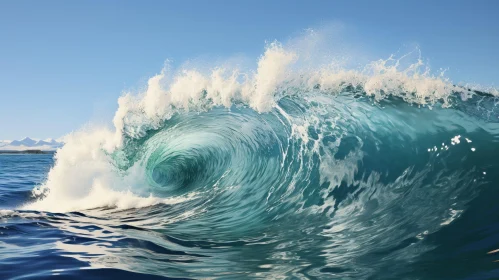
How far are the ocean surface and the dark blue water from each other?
34 millimetres

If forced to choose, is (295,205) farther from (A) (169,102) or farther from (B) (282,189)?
(A) (169,102)

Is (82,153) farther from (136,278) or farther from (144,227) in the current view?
(136,278)

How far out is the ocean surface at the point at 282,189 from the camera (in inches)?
187

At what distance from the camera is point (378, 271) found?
431 cm

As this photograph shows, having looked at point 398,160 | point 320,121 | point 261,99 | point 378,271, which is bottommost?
point 378,271

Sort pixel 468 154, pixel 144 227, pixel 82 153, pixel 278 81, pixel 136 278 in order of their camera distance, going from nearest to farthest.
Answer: pixel 136 278
pixel 468 154
pixel 144 227
pixel 278 81
pixel 82 153

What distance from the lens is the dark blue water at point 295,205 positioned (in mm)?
4613

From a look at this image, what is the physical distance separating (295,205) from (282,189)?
1.37 m

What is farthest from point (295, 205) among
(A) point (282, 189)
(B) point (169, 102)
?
(B) point (169, 102)

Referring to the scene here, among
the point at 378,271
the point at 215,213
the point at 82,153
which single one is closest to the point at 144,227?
the point at 215,213

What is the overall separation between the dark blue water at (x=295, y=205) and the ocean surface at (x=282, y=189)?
34mm

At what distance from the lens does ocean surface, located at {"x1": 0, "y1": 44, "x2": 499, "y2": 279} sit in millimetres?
4742

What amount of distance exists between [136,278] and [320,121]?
7.14m

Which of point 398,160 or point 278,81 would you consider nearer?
point 398,160
